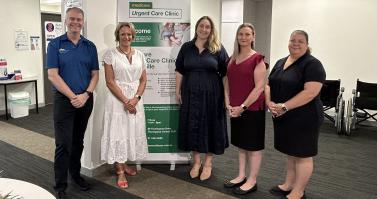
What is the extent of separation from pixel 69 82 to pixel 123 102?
1.70 ft

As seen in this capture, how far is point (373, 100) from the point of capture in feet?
16.3

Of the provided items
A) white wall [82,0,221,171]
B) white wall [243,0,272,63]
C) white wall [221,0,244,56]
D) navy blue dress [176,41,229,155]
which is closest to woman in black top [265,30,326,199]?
navy blue dress [176,41,229,155]

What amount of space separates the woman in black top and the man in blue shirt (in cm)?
154

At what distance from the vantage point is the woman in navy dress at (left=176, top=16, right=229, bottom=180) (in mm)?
3074

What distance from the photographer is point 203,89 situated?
310cm

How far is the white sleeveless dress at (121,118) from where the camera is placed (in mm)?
3029

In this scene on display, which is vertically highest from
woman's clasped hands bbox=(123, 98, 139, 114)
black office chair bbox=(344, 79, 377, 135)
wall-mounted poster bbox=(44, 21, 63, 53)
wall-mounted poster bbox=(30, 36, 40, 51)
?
wall-mounted poster bbox=(44, 21, 63, 53)

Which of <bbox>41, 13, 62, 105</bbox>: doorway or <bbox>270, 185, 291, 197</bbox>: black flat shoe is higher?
<bbox>41, 13, 62, 105</bbox>: doorway

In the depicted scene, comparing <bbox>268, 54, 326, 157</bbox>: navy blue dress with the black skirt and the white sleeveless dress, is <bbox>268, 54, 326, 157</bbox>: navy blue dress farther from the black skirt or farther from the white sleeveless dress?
the white sleeveless dress

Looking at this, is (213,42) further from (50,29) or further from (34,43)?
(50,29)

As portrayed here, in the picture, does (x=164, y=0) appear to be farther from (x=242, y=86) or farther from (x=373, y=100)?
(x=373, y=100)

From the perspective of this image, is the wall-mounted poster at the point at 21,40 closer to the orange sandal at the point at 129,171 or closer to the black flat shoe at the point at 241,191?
the orange sandal at the point at 129,171

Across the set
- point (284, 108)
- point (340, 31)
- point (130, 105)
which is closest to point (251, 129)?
point (284, 108)

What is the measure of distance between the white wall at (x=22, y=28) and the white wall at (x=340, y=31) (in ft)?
15.6
